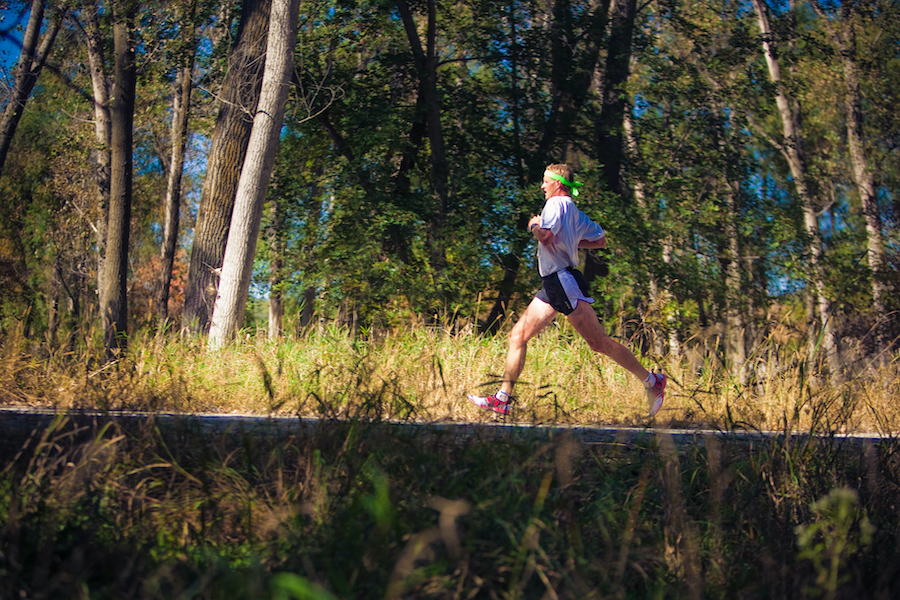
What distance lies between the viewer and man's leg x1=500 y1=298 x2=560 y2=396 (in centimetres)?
517

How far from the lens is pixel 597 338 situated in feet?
17.1

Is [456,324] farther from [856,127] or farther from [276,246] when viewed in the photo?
[856,127]

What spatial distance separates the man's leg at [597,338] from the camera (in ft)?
17.0

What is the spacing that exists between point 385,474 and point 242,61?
8.25 meters

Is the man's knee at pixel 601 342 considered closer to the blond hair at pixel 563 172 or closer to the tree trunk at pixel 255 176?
the blond hair at pixel 563 172

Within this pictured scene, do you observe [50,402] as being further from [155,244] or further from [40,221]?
[155,244]

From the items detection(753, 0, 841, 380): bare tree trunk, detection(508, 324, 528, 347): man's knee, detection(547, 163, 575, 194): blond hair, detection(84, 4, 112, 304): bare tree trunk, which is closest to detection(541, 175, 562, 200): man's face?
detection(547, 163, 575, 194): blond hair

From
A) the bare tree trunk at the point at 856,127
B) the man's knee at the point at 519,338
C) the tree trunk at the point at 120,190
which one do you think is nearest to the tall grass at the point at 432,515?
the man's knee at the point at 519,338

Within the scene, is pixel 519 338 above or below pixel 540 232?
below

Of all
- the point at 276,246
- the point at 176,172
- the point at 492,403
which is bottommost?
the point at 492,403

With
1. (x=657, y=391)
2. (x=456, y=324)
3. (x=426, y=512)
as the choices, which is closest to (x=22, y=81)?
(x=456, y=324)

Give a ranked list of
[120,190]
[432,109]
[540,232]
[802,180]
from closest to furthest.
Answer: [540,232], [120,190], [432,109], [802,180]

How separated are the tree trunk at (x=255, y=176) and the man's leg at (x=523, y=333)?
12.7 ft

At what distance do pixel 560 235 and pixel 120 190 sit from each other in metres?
6.72
